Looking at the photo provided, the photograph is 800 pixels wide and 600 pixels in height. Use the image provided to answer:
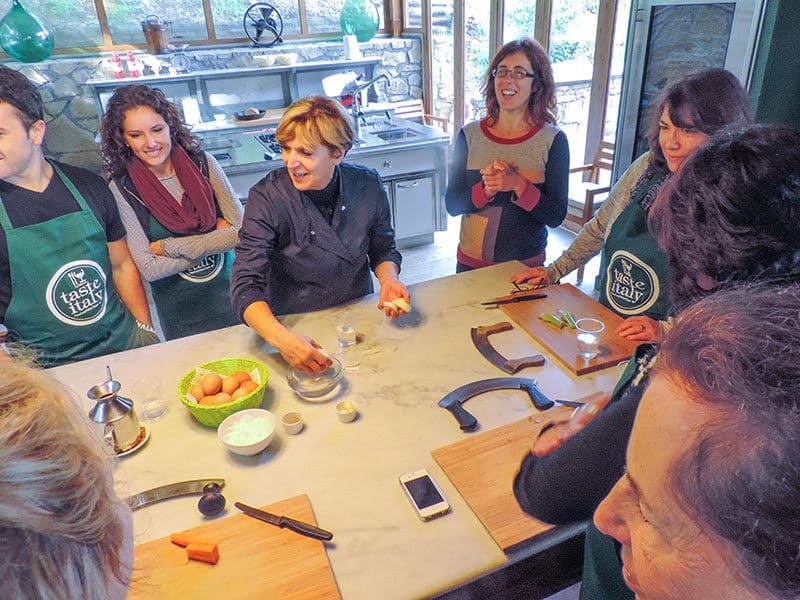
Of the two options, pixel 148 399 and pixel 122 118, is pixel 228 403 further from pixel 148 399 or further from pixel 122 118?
pixel 122 118

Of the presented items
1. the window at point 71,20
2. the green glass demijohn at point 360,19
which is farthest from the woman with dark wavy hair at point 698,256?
the window at point 71,20

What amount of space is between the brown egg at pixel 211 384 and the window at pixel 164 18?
4.97 metres

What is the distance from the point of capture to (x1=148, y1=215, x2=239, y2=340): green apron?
224 centimetres

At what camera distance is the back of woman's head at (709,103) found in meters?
1.47

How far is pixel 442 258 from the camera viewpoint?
443 cm

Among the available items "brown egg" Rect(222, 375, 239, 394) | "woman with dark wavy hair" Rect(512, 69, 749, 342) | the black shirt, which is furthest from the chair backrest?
"brown egg" Rect(222, 375, 239, 394)

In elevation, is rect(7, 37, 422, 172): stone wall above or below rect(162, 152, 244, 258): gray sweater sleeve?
above

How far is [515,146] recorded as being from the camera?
2.21 meters

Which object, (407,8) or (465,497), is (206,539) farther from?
(407,8)

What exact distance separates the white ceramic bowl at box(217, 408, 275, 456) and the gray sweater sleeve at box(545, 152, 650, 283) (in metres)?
1.12

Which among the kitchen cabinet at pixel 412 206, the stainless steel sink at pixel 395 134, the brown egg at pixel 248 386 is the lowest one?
the kitchen cabinet at pixel 412 206

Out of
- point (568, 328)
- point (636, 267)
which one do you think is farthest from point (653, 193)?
point (568, 328)

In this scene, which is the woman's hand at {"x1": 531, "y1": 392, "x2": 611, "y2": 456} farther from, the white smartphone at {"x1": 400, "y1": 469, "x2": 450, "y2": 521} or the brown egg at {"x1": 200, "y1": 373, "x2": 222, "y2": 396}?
the brown egg at {"x1": 200, "y1": 373, "x2": 222, "y2": 396}

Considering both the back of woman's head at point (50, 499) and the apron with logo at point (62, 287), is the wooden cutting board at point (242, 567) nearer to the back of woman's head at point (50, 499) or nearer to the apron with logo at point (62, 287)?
the back of woman's head at point (50, 499)
